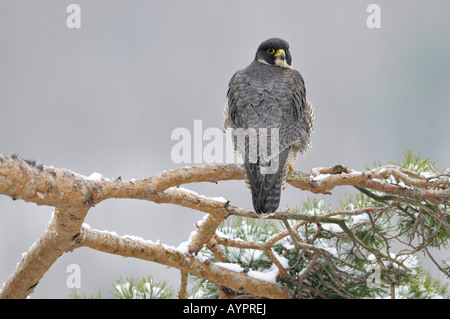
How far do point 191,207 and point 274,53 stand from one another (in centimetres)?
161

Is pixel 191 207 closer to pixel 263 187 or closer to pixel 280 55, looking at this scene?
pixel 263 187

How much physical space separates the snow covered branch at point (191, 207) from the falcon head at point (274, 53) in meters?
1.08

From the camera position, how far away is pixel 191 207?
315 cm

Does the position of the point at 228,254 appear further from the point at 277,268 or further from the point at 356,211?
the point at 356,211

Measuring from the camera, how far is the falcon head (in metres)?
3.98

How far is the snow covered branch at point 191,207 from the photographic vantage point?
235cm

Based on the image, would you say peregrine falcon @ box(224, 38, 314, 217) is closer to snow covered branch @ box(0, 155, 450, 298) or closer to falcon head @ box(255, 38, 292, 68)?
falcon head @ box(255, 38, 292, 68)

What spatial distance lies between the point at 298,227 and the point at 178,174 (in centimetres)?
150

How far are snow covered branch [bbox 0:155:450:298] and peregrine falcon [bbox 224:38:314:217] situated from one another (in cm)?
17

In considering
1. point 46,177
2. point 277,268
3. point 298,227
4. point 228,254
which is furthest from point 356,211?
point 46,177

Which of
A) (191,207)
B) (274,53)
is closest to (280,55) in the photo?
(274,53)
